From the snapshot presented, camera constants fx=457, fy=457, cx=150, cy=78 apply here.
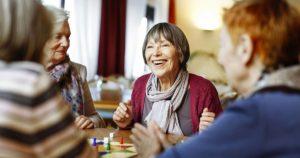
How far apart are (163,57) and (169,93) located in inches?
8.4

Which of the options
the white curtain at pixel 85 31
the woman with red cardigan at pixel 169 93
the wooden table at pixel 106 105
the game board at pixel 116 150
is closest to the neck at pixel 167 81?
the woman with red cardigan at pixel 169 93

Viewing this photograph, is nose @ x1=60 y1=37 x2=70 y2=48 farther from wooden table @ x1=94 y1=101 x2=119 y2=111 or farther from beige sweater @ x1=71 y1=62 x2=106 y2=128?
wooden table @ x1=94 y1=101 x2=119 y2=111

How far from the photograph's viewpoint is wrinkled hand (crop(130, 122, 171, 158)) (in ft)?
4.74

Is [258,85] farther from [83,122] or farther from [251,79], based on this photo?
[83,122]

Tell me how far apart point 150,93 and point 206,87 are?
0.33m

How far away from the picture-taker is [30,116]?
38.8 inches

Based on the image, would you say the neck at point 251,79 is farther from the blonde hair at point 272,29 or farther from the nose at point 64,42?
the nose at point 64,42

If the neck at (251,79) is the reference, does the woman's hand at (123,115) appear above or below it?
below

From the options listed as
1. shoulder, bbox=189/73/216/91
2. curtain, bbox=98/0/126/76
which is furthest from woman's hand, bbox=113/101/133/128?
curtain, bbox=98/0/126/76

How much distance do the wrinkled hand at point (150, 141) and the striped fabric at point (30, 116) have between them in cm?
45

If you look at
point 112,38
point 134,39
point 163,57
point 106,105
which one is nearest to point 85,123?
point 163,57

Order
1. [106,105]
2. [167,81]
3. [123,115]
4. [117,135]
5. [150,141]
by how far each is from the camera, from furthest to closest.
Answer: [106,105] < [167,81] < [123,115] < [117,135] < [150,141]

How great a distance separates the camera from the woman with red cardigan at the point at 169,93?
2523 mm

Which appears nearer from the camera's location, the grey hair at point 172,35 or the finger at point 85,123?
the finger at point 85,123
